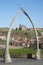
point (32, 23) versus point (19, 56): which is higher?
point (32, 23)

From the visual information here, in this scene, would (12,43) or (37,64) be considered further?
(12,43)

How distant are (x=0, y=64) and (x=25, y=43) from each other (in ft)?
207

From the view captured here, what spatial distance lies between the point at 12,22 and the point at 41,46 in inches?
1534

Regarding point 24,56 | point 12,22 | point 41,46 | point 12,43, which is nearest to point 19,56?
point 24,56

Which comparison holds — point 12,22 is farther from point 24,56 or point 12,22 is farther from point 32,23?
point 24,56

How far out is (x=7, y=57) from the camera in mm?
43781

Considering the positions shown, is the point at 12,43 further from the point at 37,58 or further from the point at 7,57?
the point at 7,57

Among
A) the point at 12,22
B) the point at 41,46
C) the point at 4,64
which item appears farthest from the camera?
the point at 41,46

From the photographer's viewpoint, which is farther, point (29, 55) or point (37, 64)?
point (29, 55)

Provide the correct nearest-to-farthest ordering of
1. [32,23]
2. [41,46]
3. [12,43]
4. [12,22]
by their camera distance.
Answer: [12,22] < [32,23] < [41,46] < [12,43]

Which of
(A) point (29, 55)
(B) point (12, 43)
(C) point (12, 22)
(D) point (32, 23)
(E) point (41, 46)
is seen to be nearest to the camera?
(C) point (12, 22)

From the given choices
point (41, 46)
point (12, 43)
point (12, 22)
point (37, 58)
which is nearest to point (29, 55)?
point (37, 58)

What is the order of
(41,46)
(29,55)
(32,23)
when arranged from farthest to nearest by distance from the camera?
(41,46)
(29,55)
(32,23)

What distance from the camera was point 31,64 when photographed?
140ft
